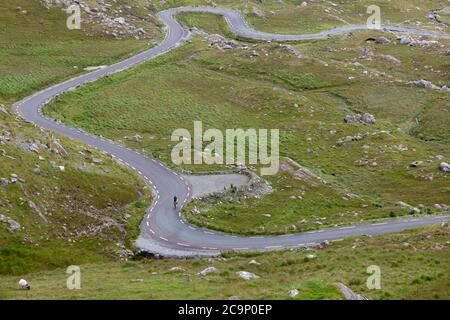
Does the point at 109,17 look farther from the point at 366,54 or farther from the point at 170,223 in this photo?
the point at 170,223

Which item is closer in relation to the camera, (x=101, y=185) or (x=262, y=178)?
(x=101, y=185)

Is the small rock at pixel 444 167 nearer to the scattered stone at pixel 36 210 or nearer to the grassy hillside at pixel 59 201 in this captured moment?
the grassy hillside at pixel 59 201

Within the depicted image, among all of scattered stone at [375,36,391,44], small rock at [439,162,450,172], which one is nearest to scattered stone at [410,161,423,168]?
small rock at [439,162,450,172]

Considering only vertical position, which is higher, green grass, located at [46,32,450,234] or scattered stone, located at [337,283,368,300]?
scattered stone, located at [337,283,368,300]

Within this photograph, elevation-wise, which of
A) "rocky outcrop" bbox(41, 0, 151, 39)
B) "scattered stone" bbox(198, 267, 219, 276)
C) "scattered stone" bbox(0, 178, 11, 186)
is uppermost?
"rocky outcrop" bbox(41, 0, 151, 39)

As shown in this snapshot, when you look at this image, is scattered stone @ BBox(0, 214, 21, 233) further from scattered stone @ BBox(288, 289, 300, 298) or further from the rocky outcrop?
the rocky outcrop

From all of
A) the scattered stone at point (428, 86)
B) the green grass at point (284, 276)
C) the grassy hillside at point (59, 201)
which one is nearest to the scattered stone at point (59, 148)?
the grassy hillside at point (59, 201)

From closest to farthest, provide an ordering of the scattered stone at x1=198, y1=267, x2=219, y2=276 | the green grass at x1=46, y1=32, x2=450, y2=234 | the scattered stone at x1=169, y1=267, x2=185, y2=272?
1. the scattered stone at x1=198, y1=267, x2=219, y2=276
2. the scattered stone at x1=169, y1=267, x2=185, y2=272
3. the green grass at x1=46, y1=32, x2=450, y2=234
